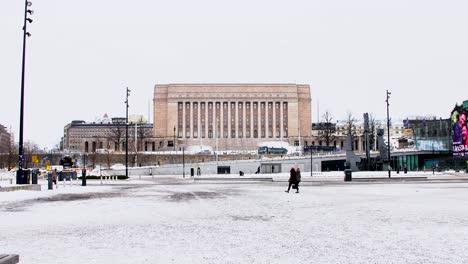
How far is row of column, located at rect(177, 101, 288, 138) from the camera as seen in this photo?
489ft

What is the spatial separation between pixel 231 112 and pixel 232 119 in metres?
2.37

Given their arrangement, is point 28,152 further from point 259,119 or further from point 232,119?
point 259,119

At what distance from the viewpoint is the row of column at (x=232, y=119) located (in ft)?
489

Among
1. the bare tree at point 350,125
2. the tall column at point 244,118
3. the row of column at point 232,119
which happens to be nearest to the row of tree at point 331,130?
the bare tree at point 350,125

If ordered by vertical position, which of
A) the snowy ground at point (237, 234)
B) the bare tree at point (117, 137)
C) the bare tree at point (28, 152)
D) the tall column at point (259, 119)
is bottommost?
the snowy ground at point (237, 234)

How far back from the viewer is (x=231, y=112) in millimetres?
150000

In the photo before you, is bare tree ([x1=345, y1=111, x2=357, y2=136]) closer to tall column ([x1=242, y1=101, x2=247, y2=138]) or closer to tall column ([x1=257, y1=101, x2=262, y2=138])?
tall column ([x1=257, y1=101, x2=262, y2=138])

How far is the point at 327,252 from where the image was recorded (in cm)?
851

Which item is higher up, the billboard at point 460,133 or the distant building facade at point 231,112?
the distant building facade at point 231,112

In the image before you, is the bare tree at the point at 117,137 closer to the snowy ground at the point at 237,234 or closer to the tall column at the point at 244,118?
the tall column at the point at 244,118

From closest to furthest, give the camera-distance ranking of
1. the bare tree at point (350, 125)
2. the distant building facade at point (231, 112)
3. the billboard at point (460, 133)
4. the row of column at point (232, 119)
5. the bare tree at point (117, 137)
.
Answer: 1. the billboard at point (460, 133)
2. the bare tree at point (350, 125)
3. the bare tree at point (117, 137)
4. the distant building facade at point (231, 112)
5. the row of column at point (232, 119)

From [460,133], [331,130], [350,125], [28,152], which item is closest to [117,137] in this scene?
[28,152]

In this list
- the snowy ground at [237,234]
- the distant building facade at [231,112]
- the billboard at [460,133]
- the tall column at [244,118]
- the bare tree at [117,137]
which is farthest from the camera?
the tall column at [244,118]


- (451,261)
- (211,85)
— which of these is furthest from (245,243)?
(211,85)
